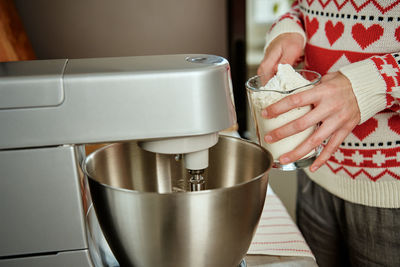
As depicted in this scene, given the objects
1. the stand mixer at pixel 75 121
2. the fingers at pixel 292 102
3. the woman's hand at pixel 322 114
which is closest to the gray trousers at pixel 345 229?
the woman's hand at pixel 322 114

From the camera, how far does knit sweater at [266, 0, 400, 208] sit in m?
0.67

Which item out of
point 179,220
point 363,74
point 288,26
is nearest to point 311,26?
point 288,26

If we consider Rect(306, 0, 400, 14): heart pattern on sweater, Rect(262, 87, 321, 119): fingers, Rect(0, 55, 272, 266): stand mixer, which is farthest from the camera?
Rect(306, 0, 400, 14): heart pattern on sweater

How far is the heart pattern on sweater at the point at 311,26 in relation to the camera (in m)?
0.84

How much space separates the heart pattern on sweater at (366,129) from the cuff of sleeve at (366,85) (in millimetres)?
A: 117

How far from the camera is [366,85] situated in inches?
25.8

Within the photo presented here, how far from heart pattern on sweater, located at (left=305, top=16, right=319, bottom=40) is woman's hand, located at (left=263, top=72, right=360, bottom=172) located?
0.69ft

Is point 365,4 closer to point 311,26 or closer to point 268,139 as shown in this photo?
point 311,26

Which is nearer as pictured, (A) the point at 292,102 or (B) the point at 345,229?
(A) the point at 292,102

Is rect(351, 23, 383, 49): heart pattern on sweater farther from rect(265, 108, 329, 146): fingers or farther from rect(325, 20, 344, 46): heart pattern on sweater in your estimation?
rect(265, 108, 329, 146): fingers

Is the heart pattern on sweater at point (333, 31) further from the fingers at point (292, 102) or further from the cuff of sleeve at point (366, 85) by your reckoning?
the fingers at point (292, 102)

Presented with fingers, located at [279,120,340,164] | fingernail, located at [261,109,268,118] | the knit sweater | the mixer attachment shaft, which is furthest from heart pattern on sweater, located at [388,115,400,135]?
the mixer attachment shaft

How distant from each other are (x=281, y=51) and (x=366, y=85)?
0.23m

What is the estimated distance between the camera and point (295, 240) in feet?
2.26
